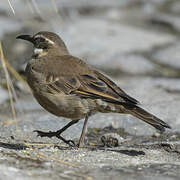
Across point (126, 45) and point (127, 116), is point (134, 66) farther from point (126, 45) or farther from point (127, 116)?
point (127, 116)

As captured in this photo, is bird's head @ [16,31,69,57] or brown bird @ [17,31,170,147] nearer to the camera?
brown bird @ [17,31,170,147]

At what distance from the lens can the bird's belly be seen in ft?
17.2

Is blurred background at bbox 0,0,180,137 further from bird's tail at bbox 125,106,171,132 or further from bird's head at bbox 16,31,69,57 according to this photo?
bird's tail at bbox 125,106,171,132

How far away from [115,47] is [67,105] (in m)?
4.32

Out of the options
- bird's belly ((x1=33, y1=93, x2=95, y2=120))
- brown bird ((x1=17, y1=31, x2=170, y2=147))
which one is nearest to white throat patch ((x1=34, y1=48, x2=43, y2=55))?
brown bird ((x1=17, y1=31, x2=170, y2=147))

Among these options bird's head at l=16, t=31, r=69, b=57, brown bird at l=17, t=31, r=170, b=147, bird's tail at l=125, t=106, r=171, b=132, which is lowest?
bird's tail at l=125, t=106, r=171, b=132

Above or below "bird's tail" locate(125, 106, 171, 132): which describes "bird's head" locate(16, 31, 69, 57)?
above

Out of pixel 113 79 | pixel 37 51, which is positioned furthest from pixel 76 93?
pixel 113 79

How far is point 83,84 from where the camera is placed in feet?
17.3

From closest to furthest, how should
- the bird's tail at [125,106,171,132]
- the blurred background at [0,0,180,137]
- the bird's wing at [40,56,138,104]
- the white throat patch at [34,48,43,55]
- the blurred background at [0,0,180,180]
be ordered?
1. the blurred background at [0,0,180,180]
2. the bird's tail at [125,106,171,132]
3. the bird's wing at [40,56,138,104]
4. the white throat patch at [34,48,43,55]
5. the blurred background at [0,0,180,137]

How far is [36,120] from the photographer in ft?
20.7

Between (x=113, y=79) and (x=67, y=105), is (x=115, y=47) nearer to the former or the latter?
(x=113, y=79)

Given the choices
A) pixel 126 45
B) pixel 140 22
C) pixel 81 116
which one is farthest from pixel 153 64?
pixel 81 116

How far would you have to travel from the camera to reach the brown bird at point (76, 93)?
204 inches
